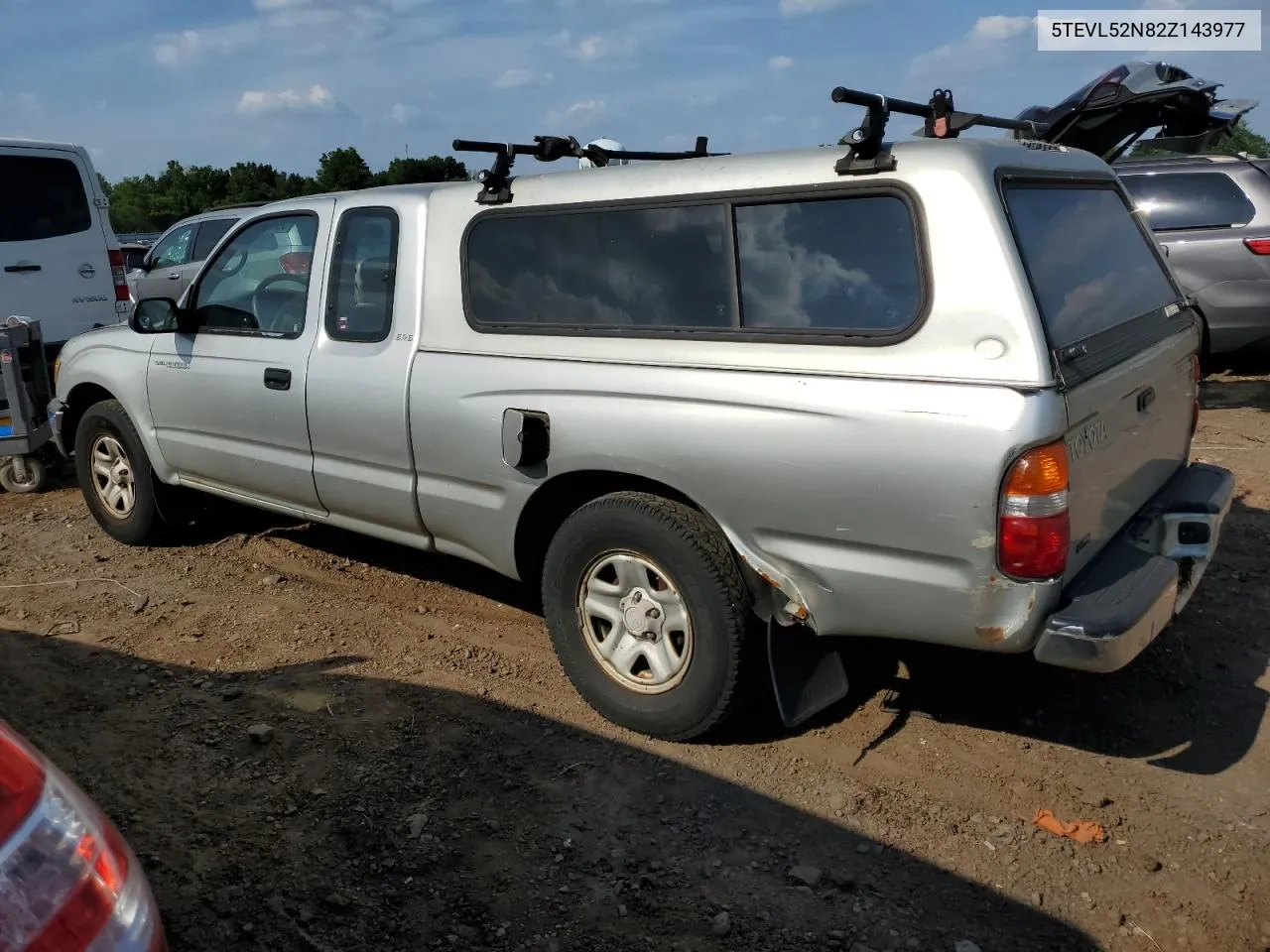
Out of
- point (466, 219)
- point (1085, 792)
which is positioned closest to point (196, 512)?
point (466, 219)

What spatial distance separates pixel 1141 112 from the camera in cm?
1022

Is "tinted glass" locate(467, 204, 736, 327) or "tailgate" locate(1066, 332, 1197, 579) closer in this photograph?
"tailgate" locate(1066, 332, 1197, 579)

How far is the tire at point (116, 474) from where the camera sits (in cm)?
559

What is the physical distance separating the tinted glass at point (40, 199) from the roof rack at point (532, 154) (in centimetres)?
555

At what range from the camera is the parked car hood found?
9.80m

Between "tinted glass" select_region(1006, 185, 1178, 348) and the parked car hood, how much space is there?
22.3 ft

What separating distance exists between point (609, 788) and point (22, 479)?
18.5 feet

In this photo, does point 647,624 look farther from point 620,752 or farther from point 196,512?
point 196,512

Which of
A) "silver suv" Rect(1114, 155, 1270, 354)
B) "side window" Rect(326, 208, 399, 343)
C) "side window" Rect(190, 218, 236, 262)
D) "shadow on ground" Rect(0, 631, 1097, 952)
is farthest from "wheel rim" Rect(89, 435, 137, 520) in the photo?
"side window" Rect(190, 218, 236, 262)

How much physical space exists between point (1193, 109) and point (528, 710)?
9.40 metres

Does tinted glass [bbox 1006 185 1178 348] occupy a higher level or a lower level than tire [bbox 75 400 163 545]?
higher

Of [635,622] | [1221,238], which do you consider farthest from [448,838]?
[1221,238]

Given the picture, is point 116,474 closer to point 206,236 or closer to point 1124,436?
point 1124,436

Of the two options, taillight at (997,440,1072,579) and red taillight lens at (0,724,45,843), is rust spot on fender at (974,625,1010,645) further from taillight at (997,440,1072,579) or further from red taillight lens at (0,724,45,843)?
red taillight lens at (0,724,45,843)
